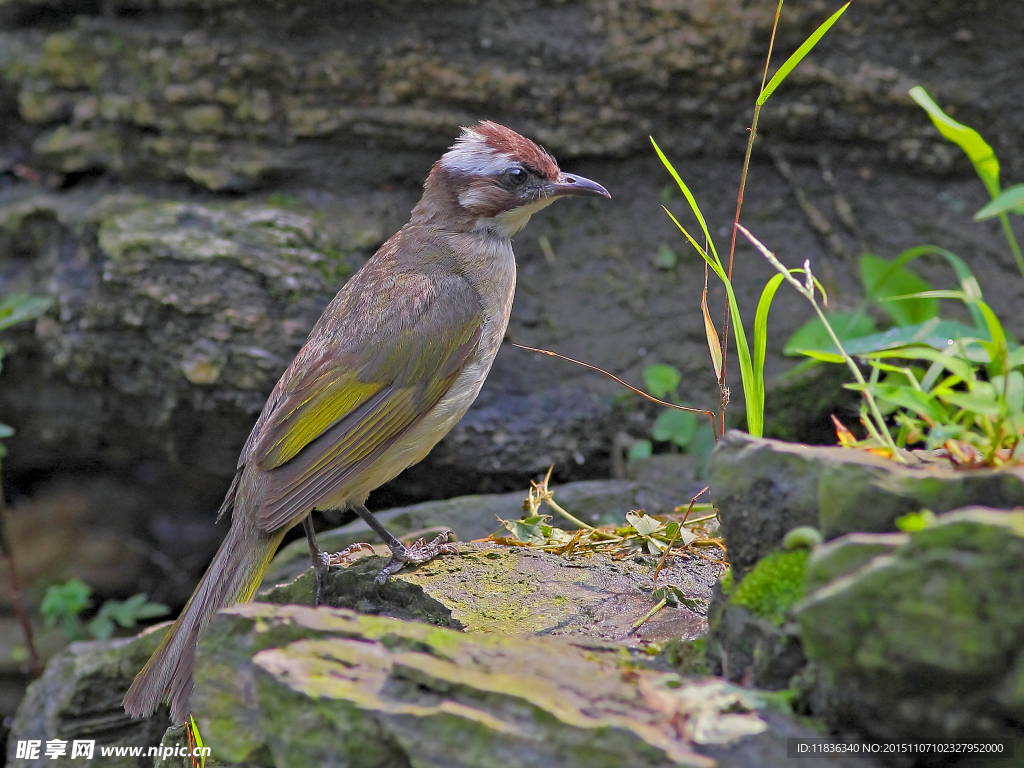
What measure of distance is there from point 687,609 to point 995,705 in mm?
1393

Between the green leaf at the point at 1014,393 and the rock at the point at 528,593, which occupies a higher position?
the green leaf at the point at 1014,393

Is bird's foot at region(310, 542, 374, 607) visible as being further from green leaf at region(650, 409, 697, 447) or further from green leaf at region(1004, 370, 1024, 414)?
green leaf at region(1004, 370, 1024, 414)

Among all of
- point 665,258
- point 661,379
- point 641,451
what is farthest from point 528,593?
point 665,258

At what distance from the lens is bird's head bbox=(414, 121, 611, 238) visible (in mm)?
4758

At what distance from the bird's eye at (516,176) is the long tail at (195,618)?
2.10 metres

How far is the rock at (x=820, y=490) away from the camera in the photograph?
6.80 ft

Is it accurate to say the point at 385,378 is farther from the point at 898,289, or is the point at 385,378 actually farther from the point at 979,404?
the point at 898,289

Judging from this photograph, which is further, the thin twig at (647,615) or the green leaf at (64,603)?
the green leaf at (64,603)

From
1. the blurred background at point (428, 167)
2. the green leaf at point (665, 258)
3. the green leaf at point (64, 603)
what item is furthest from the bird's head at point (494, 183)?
the green leaf at point (64, 603)

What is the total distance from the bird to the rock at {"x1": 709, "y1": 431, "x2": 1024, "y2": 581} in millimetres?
1779

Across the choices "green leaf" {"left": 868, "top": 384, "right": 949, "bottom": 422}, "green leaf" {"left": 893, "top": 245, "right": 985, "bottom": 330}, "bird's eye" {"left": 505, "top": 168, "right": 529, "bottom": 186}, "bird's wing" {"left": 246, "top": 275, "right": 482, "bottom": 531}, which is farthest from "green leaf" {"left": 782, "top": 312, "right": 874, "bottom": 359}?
"green leaf" {"left": 868, "top": 384, "right": 949, "bottom": 422}

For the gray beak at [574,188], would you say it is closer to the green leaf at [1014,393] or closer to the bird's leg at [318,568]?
the bird's leg at [318,568]

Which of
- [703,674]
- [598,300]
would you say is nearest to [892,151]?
[598,300]

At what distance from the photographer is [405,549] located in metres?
4.25
